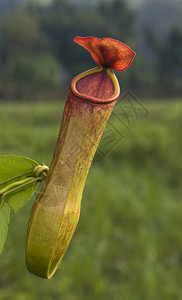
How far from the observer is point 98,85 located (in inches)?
16.5

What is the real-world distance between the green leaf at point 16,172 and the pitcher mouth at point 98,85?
0.11m

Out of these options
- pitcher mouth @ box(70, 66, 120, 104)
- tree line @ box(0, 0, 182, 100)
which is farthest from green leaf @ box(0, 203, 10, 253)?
tree line @ box(0, 0, 182, 100)

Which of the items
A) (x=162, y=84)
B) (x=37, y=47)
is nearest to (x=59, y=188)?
(x=37, y=47)

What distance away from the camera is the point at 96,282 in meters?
2.08

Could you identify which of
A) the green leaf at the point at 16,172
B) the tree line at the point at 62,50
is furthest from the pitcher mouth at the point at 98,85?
the tree line at the point at 62,50

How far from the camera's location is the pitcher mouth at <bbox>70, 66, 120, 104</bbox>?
1.32ft

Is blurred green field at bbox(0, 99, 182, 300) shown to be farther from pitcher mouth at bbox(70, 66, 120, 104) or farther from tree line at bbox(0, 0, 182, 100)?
tree line at bbox(0, 0, 182, 100)

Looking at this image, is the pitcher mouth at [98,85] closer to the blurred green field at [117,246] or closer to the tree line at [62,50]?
the blurred green field at [117,246]

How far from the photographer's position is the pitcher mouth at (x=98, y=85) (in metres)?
0.40

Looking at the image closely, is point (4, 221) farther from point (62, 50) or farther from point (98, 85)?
point (62, 50)

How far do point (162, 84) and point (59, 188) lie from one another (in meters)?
18.4

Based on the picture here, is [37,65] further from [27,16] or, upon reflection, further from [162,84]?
[162,84]

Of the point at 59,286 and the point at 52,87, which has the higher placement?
the point at 59,286

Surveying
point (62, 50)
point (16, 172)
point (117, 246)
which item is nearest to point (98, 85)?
point (16, 172)
